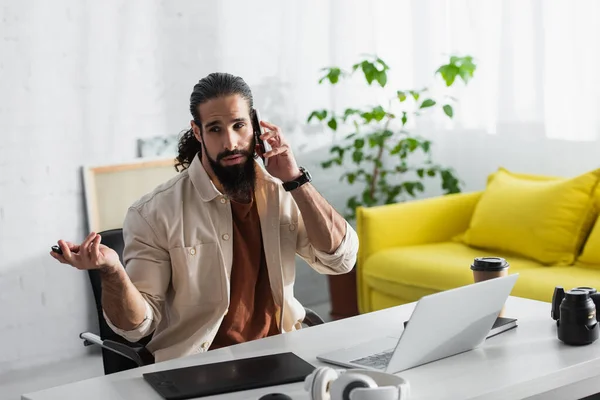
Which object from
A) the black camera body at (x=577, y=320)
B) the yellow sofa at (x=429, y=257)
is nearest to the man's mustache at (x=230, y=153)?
the black camera body at (x=577, y=320)

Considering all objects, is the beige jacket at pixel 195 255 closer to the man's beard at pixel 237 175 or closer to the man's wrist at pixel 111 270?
the man's beard at pixel 237 175

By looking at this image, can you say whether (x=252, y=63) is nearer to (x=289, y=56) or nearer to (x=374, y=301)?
(x=289, y=56)

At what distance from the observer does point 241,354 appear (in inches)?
83.5

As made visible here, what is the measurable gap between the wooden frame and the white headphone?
2.91 metres

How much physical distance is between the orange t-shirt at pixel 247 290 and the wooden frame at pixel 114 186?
6.41 feet

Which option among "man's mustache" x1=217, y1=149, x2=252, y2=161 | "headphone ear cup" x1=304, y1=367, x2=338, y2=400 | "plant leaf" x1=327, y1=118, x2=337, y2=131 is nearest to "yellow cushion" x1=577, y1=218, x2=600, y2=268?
"plant leaf" x1=327, y1=118, x2=337, y2=131

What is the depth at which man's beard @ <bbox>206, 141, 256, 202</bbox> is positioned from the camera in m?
2.54

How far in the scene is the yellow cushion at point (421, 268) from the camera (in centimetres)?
394

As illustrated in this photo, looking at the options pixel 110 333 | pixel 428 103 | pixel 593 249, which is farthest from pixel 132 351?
pixel 428 103

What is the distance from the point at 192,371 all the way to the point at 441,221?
268cm

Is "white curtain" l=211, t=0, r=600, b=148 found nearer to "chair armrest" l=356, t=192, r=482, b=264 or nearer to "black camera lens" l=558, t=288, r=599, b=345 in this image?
"chair armrest" l=356, t=192, r=482, b=264

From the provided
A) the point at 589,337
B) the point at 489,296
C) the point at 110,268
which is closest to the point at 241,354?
the point at 110,268

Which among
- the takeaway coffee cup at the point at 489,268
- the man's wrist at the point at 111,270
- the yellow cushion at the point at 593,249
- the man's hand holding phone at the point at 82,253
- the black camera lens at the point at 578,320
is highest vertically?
the man's hand holding phone at the point at 82,253

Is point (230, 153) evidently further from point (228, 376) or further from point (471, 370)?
point (471, 370)
